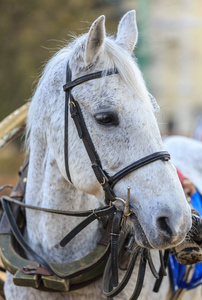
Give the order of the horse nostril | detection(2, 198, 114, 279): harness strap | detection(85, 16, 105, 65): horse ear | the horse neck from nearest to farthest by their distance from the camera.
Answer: the horse nostril, detection(85, 16, 105, 65): horse ear, detection(2, 198, 114, 279): harness strap, the horse neck

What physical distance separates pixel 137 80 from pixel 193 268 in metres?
1.58

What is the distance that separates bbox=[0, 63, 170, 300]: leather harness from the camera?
260 centimetres

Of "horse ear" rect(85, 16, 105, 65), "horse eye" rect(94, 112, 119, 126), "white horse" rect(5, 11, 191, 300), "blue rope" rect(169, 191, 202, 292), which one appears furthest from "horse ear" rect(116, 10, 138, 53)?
"blue rope" rect(169, 191, 202, 292)

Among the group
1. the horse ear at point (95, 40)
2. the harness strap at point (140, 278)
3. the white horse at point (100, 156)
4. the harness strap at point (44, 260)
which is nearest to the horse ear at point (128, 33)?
the white horse at point (100, 156)

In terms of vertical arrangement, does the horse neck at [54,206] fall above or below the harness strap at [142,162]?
below

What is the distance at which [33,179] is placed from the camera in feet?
10.4

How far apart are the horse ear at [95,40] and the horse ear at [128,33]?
28cm

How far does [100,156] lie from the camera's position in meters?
2.61

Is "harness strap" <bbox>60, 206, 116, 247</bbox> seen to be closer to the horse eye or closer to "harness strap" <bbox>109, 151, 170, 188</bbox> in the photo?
"harness strap" <bbox>109, 151, 170, 188</bbox>

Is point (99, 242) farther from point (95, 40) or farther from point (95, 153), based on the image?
point (95, 40)

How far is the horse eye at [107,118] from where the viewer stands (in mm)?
2566

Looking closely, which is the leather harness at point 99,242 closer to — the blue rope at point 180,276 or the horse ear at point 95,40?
the horse ear at point 95,40

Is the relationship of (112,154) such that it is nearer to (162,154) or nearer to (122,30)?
(162,154)

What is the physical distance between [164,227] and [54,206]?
87cm
